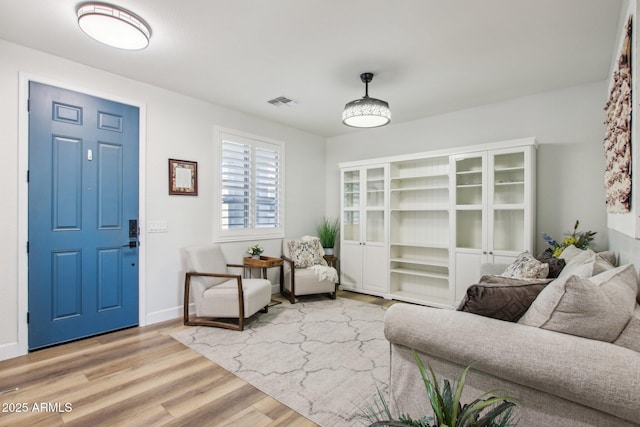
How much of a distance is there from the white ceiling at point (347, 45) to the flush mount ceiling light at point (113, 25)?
0.24 ft

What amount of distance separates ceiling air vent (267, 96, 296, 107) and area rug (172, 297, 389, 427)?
2.65 m

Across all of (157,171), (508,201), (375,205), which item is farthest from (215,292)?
(508,201)

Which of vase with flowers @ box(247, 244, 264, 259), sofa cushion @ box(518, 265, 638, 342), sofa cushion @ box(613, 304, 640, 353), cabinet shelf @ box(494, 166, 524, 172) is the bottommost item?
vase with flowers @ box(247, 244, 264, 259)

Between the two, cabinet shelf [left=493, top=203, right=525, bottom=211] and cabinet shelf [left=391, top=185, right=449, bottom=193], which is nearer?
cabinet shelf [left=493, top=203, right=525, bottom=211]

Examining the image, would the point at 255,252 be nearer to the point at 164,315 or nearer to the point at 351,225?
the point at 164,315

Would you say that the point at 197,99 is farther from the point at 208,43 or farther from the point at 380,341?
the point at 380,341

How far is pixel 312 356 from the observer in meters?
2.78

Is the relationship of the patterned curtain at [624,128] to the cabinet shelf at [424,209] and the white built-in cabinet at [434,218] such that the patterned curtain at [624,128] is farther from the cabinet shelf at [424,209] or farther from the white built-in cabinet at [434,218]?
the cabinet shelf at [424,209]

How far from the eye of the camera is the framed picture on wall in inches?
147

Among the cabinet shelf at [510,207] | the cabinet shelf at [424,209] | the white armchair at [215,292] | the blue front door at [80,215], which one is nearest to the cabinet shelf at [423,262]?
the cabinet shelf at [424,209]

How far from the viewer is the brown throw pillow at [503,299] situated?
1501 millimetres

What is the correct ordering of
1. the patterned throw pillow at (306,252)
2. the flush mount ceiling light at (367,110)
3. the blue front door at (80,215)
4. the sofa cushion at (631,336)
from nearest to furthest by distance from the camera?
1. the sofa cushion at (631,336)
2. the blue front door at (80,215)
3. the flush mount ceiling light at (367,110)
4. the patterned throw pillow at (306,252)

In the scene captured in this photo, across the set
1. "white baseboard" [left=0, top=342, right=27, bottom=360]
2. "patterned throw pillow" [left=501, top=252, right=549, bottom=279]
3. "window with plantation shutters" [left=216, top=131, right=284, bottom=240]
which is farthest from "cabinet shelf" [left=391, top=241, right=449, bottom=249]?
"white baseboard" [left=0, top=342, right=27, bottom=360]

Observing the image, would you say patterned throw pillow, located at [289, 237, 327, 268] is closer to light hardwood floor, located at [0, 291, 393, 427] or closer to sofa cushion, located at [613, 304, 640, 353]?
light hardwood floor, located at [0, 291, 393, 427]
